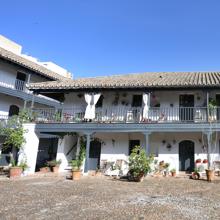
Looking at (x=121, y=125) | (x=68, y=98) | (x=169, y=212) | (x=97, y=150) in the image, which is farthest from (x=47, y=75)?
(x=169, y=212)

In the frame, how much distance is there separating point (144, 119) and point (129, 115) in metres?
1.82

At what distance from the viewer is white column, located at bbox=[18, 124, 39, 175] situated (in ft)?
54.7

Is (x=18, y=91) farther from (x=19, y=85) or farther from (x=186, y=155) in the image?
(x=186, y=155)

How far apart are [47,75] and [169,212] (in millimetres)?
19905

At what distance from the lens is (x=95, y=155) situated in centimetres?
1816

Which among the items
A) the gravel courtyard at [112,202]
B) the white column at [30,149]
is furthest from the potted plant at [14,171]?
A: the gravel courtyard at [112,202]

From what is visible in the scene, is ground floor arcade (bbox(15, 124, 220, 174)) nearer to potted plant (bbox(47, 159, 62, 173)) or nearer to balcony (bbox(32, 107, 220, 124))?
potted plant (bbox(47, 159, 62, 173))

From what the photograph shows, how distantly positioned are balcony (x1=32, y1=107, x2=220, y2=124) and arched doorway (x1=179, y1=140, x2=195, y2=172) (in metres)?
1.66

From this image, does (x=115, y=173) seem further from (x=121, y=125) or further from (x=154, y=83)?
(x=154, y=83)

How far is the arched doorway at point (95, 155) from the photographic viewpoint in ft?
59.1

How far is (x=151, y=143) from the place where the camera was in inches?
674

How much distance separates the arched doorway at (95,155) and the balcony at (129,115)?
208 cm

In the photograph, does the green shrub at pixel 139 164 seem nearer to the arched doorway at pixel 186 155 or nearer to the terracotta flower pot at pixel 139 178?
the terracotta flower pot at pixel 139 178

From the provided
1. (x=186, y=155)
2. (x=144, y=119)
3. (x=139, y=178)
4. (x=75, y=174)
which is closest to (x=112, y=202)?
(x=139, y=178)
